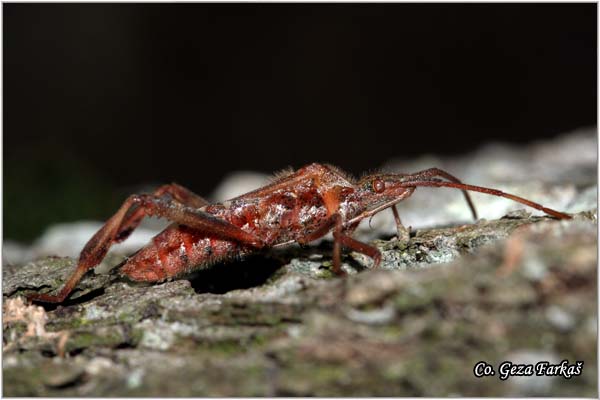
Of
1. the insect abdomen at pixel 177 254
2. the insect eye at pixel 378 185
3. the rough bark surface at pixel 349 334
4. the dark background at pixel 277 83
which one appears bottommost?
the rough bark surface at pixel 349 334

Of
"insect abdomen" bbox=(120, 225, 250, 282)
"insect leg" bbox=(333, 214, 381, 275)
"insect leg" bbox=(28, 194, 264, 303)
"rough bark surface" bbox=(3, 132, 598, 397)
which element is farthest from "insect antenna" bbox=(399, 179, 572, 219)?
"insect abdomen" bbox=(120, 225, 250, 282)

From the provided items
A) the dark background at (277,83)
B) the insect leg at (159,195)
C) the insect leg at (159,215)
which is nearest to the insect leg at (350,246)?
the insect leg at (159,215)

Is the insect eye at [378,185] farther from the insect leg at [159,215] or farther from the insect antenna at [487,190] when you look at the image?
the insect leg at [159,215]

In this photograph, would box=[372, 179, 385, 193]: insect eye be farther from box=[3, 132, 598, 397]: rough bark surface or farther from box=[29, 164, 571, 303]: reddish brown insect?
box=[3, 132, 598, 397]: rough bark surface

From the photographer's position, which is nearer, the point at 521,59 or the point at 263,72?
the point at 521,59

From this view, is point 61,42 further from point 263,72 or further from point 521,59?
point 521,59

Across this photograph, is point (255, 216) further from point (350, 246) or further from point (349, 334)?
point (349, 334)

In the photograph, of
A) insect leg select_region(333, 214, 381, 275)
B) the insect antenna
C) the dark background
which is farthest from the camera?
the dark background

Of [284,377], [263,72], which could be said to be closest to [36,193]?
[284,377]
